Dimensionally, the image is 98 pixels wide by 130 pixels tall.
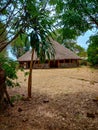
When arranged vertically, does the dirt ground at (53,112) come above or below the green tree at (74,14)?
below

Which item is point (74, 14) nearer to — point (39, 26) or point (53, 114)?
point (39, 26)

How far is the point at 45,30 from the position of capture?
399 inches

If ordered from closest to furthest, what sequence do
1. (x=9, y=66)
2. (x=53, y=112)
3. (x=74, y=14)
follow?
1. (x=74, y=14)
2. (x=53, y=112)
3. (x=9, y=66)

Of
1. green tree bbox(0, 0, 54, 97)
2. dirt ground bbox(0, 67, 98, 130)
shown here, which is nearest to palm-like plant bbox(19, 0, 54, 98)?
green tree bbox(0, 0, 54, 97)

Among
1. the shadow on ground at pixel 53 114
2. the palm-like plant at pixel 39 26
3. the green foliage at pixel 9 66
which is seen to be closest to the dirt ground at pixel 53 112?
the shadow on ground at pixel 53 114

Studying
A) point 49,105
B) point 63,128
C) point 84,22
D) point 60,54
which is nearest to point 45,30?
point 84,22

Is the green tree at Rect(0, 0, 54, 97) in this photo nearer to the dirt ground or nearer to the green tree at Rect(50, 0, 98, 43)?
the green tree at Rect(50, 0, 98, 43)

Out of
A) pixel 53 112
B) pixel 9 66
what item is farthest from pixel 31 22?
pixel 53 112

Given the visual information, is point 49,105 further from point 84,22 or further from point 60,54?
point 60,54

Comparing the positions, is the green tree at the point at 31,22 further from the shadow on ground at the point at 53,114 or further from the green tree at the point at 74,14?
the shadow on ground at the point at 53,114

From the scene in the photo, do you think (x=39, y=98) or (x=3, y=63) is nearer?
(x=3, y=63)

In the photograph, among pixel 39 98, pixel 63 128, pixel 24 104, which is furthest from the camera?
pixel 39 98

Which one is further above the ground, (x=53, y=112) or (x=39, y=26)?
(x=39, y=26)

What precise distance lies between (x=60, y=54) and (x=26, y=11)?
969 inches
